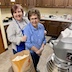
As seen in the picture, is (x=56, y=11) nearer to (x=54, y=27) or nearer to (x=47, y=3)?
(x=47, y=3)

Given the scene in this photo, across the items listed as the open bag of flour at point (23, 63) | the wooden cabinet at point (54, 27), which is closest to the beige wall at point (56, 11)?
the wooden cabinet at point (54, 27)

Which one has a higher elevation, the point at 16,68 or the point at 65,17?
the point at 65,17

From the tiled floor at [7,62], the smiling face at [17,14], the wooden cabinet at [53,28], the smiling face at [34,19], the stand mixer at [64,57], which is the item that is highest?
the smiling face at [17,14]

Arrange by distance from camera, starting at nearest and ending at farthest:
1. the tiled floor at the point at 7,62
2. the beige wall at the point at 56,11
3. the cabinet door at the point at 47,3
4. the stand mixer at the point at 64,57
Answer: the stand mixer at the point at 64,57 → the tiled floor at the point at 7,62 → the cabinet door at the point at 47,3 → the beige wall at the point at 56,11

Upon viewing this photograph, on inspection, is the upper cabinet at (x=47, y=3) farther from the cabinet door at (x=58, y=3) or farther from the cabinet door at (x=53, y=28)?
the cabinet door at (x=53, y=28)

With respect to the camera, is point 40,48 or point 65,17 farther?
point 65,17

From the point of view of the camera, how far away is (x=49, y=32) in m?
4.86

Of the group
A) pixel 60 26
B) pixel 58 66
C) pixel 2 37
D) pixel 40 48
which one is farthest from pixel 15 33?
pixel 60 26

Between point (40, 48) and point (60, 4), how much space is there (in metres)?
3.45

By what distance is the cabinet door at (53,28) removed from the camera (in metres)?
4.65

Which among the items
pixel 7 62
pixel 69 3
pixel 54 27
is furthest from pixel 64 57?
pixel 69 3

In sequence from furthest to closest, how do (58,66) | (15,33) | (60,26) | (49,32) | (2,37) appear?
(49,32), (60,26), (2,37), (15,33), (58,66)

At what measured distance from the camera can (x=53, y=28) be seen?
4.72 m

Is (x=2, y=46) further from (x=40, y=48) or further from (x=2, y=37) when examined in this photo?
(x=40, y=48)
